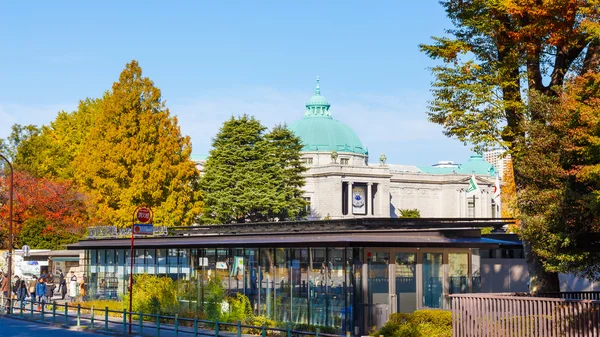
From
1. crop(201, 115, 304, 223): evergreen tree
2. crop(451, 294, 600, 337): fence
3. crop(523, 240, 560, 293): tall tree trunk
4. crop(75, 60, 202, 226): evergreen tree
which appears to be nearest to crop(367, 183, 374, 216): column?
crop(201, 115, 304, 223): evergreen tree

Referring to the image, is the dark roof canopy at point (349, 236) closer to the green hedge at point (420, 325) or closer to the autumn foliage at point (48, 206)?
the green hedge at point (420, 325)

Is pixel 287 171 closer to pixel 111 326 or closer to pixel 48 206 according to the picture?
pixel 48 206

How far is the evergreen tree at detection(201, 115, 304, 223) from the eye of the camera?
90250 millimetres

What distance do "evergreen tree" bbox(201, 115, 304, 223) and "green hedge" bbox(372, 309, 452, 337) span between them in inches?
2395

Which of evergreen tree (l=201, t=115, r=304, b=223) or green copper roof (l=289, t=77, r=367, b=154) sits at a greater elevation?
green copper roof (l=289, t=77, r=367, b=154)

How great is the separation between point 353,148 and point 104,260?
13233 centimetres

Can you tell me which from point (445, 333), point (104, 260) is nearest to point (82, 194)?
point (104, 260)

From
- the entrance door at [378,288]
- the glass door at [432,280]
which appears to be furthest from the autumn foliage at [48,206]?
the entrance door at [378,288]

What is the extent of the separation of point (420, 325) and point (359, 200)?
130m

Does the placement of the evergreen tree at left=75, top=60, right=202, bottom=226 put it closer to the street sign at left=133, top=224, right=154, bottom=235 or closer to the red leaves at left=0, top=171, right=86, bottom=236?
the red leaves at left=0, top=171, right=86, bottom=236

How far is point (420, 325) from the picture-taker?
27969 mm

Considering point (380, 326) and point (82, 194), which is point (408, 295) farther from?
point (82, 194)

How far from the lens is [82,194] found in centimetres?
6594

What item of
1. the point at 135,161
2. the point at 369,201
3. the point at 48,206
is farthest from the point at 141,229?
the point at 369,201
